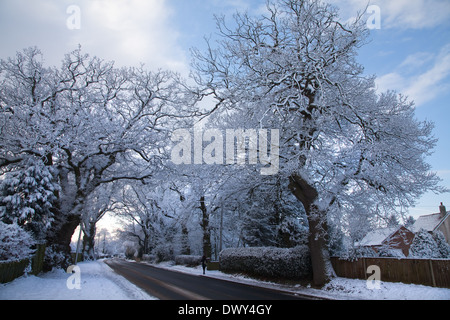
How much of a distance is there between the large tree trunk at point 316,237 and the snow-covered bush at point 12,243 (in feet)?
39.2

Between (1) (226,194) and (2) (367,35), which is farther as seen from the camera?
(1) (226,194)

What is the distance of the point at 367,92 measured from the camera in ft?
42.8

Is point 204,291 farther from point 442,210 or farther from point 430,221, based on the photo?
point 430,221

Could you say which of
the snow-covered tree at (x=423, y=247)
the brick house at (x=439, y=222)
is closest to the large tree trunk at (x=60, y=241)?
the snow-covered tree at (x=423, y=247)

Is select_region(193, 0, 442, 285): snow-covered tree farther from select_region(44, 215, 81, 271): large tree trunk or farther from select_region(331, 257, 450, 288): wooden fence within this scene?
select_region(44, 215, 81, 271): large tree trunk

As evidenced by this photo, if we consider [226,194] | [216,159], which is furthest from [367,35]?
[226,194]

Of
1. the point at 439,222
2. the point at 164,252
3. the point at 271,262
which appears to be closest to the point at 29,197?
the point at 271,262

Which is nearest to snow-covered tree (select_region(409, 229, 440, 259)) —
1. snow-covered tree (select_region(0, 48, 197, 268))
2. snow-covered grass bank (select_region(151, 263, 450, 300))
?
snow-covered grass bank (select_region(151, 263, 450, 300))

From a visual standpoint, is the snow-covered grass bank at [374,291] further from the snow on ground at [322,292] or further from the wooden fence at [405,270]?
the wooden fence at [405,270]

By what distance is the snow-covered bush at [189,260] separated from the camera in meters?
27.0

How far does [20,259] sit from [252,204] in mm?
14137

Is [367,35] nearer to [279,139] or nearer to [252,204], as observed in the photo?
[279,139]

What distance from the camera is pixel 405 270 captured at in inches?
409

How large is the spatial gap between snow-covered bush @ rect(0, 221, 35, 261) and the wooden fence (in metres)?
14.0
